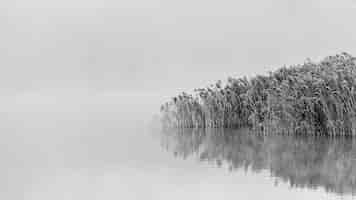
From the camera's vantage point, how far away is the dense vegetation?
1869cm

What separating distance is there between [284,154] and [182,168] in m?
3.37

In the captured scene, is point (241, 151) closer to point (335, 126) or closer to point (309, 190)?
point (335, 126)

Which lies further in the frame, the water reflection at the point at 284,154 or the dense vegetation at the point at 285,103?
the dense vegetation at the point at 285,103

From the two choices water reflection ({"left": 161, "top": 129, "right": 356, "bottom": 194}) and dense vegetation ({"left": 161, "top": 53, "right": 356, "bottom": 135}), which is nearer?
water reflection ({"left": 161, "top": 129, "right": 356, "bottom": 194})

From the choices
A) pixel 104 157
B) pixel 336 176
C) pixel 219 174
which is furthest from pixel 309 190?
pixel 104 157

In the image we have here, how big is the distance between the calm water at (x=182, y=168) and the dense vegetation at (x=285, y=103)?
969mm

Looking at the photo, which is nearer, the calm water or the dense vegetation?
the calm water

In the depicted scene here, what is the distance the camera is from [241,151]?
1711cm

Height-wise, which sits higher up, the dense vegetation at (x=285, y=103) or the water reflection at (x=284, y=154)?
the dense vegetation at (x=285, y=103)

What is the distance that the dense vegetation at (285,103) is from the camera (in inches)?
736

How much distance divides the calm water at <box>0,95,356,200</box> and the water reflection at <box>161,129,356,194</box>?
0.02 meters

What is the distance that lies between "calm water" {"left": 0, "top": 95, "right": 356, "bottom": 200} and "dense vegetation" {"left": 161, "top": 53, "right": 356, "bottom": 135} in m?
0.97

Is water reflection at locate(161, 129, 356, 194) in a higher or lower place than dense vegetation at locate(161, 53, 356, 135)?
lower

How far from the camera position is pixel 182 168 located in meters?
14.2
